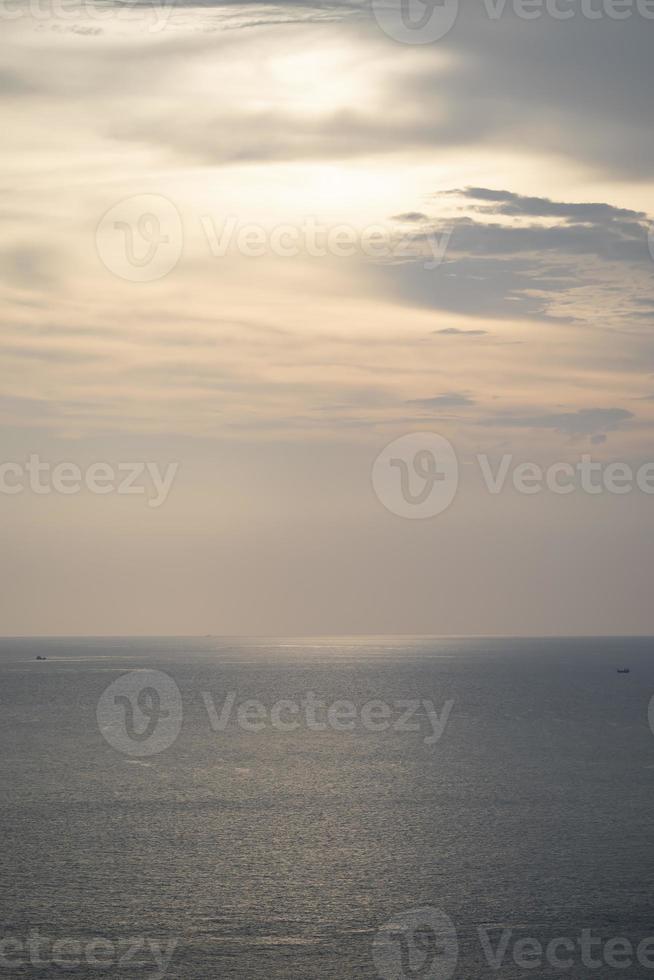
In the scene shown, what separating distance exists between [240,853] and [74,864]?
12.0 meters

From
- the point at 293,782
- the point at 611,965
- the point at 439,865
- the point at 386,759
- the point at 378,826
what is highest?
the point at 386,759

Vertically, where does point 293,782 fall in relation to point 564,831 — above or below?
above

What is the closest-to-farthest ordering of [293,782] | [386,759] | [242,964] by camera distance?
[242,964], [293,782], [386,759]

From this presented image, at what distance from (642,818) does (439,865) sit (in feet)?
80.1

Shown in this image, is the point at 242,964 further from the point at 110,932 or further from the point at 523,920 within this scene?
the point at 523,920

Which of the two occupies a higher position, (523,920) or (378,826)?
(378,826)

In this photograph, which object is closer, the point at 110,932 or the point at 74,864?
the point at 110,932

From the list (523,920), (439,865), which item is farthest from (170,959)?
(439,865)

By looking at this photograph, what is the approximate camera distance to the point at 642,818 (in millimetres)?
97938

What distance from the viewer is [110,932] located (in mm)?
64625

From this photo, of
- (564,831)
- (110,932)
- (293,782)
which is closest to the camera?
(110,932)

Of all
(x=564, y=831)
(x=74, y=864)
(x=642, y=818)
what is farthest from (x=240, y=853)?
(x=642, y=818)

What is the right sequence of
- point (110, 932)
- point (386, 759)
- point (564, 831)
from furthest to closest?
point (386, 759) → point (564, 831) → point (110, 932)

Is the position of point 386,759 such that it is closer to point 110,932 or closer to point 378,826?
point 378,826
